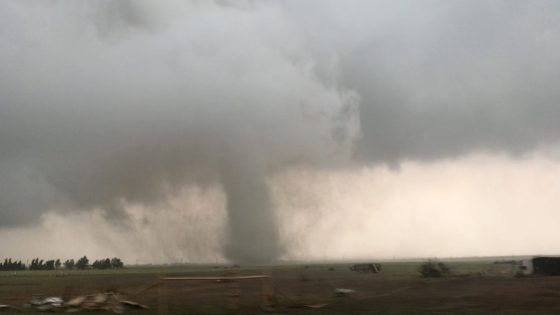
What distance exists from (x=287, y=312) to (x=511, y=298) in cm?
1489

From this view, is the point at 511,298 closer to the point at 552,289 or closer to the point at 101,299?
the point at 552,289

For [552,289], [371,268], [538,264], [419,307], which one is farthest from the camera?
[371,268]

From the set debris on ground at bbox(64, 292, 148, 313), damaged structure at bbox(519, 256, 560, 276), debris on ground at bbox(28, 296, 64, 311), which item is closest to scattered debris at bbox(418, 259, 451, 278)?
damaged structure at bbox(519, 256, 560, 276)

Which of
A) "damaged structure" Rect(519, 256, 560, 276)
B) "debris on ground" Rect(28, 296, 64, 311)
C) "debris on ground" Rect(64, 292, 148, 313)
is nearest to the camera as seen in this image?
"debris on ground" Rect(64, 292, 148, 313)

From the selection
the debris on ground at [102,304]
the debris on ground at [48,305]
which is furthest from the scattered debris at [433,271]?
the debris on ground at [48,305]

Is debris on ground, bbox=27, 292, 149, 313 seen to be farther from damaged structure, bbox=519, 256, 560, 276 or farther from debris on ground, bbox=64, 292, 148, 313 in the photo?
damaged structure, bbox=519, 256, 560, 276

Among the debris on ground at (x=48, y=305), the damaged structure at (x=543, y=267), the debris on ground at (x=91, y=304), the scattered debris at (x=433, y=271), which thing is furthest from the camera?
the scattered debris at (x=433, y=271)

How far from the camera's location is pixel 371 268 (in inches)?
4446

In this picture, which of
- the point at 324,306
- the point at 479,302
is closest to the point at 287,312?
the point at 324,306

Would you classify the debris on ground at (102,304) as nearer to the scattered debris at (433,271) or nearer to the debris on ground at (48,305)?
the debris on ground at (48,305)

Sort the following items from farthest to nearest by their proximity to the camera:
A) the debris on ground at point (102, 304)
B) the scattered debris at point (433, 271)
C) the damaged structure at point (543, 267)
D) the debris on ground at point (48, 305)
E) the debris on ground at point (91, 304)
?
the scattered debris at point (433, 271), the damaged structure at point (543, 267), the debris on ground at point (48, 305), the debris on ground at point (91, 304), the debris on ground at point (102, 304)

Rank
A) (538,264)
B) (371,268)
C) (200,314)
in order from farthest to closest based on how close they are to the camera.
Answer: (371,268)
(538,264)
(200,314)

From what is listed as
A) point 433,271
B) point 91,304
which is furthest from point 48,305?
point 433,271

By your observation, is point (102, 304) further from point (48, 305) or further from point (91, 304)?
point (48, 305)
